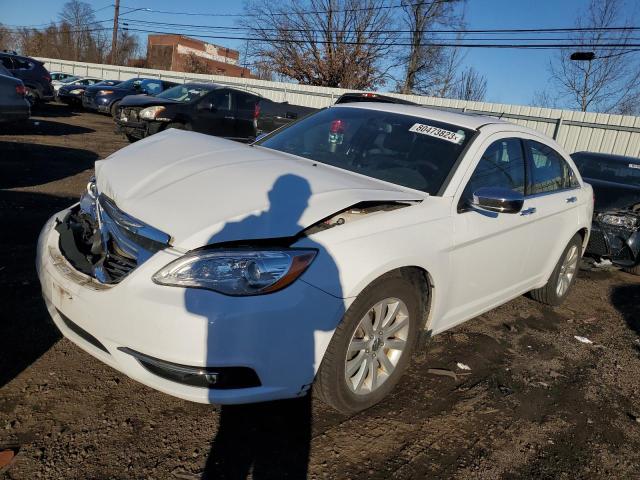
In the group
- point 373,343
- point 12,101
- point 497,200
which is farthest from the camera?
point 12,101

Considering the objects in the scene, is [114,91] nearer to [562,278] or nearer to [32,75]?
[32,75]

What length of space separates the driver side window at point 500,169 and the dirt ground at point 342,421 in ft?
4.15

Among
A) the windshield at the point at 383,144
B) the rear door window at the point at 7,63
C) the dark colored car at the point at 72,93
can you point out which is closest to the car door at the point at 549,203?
the windshield at the point at 383,144

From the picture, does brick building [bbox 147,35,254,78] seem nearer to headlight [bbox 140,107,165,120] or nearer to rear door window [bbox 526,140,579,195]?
headlight [bbox 140,107,165,120]

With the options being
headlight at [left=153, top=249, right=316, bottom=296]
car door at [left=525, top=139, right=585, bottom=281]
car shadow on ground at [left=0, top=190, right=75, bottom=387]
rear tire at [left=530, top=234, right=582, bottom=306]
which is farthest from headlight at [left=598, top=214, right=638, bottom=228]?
car shadow on ground at [left=0, top=190, right=75, bottom=387]

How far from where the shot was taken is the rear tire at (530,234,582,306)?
15.8 feet

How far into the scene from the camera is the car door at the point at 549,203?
407cm

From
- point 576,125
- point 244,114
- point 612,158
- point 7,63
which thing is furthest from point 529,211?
point 7,63

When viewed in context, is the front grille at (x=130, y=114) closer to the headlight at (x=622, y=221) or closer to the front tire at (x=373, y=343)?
the headlight at (x=622, y=221)

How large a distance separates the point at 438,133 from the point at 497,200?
0.74 m


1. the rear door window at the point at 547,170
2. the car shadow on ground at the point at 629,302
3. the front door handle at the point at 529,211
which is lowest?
the car shadow on ground at the point at 629,302

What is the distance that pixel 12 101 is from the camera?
960 centimetres

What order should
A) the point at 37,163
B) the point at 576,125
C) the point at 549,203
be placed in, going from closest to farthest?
the point at 549,203, the point at 37,163, the point at 576,125

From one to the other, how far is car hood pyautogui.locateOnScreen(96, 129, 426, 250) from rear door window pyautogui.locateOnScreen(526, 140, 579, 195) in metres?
1.55
